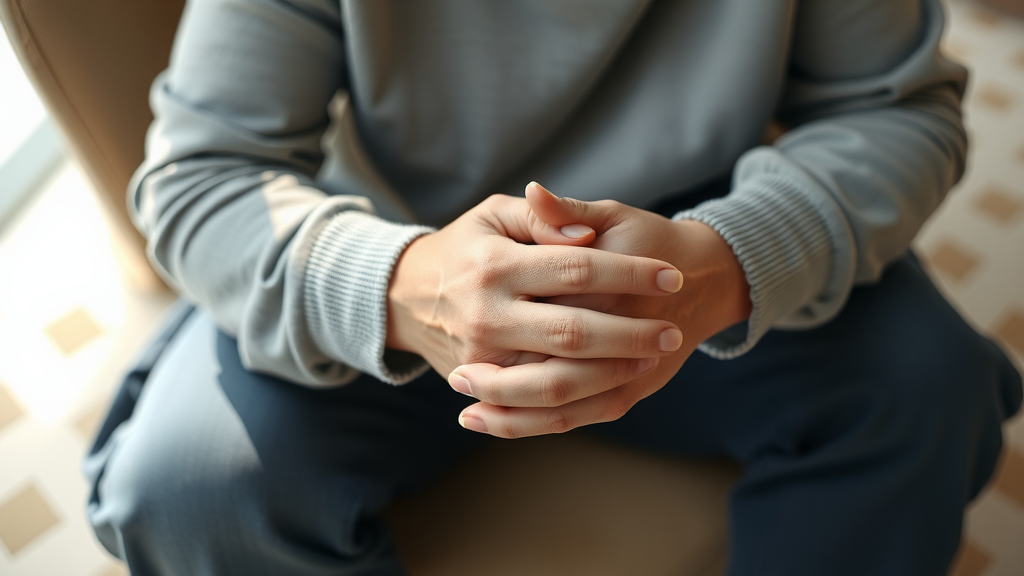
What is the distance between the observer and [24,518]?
3.12ft

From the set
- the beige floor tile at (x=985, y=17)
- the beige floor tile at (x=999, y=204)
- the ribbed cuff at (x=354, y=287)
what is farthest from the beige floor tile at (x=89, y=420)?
the beige floor tile at (x=985, y=17)

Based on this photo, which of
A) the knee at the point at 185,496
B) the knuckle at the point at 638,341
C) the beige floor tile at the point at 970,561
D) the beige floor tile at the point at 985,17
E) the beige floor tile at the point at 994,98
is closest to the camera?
the knuckle at the point at 638,341

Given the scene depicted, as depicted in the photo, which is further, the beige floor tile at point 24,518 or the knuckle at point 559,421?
the beige floor tile at point 24,518

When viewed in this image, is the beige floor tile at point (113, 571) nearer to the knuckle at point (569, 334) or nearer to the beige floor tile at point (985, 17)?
the knuckle at point (569, 334)

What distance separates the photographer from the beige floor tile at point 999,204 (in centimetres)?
129

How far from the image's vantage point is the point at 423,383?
2.24ft

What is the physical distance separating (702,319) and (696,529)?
24 cm

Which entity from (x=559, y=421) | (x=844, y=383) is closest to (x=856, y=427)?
(x=844, y=383)

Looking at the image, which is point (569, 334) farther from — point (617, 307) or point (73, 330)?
point (73, 330)

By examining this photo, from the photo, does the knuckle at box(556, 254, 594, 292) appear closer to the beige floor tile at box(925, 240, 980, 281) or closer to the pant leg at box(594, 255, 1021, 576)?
the pant leg at box(594, 255, 1021, 576)

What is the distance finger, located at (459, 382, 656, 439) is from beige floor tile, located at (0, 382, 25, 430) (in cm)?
87

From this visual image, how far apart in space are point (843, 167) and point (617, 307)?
0.84ft

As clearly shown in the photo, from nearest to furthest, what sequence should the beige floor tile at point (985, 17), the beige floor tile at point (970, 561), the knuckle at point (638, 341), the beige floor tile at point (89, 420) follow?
the knuckle at point (638, 341) → the beige floor tile at point (970, 561) → the beige floor tile at point (89, 420) → the beige floor tile at point (985, 17)

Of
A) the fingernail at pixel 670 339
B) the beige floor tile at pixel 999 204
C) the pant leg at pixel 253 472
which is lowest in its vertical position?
the beige floor tile at pixel 999 204
